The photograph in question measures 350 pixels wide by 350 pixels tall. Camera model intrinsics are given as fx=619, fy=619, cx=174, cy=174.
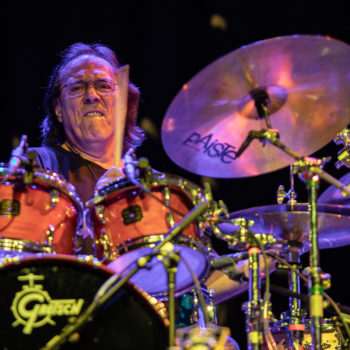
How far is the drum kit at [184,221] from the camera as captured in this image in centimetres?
168

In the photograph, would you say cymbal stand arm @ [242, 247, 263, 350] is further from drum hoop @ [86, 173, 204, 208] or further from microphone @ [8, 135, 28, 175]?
microphone @ [8, 135, 28, 175]

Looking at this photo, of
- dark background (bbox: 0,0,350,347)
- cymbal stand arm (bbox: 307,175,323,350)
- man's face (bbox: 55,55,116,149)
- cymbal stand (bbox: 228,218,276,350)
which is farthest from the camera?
dark background (bbox: 0,0,350,347)

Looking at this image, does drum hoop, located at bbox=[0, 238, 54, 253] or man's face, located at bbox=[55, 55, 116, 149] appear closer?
drum hoop, located at bbox=[0, 238, 54, 253]

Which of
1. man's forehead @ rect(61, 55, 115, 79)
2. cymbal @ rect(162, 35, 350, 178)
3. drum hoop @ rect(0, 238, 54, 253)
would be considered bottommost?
drum hoop @ rect(0, 238, 54, 253)

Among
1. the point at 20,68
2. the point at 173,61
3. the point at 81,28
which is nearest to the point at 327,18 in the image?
the point at 173,61

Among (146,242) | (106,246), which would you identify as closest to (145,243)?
(146,242)

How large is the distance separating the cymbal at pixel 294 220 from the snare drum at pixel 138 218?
367 millimetres

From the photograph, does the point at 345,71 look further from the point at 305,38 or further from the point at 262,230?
the point at 262,230

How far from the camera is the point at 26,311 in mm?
1664

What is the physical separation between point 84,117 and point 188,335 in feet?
6.23

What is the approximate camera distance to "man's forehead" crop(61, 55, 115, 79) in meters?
3.13

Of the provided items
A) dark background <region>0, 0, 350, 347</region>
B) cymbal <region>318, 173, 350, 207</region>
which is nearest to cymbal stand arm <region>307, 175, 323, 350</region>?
cymbal <region>318, 173, 350, 207</region>

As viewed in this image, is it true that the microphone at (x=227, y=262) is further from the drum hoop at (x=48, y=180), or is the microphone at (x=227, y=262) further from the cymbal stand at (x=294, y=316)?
the drum hoop at (x=48, y=180)

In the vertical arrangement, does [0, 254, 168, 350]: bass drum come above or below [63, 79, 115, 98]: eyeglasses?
below
